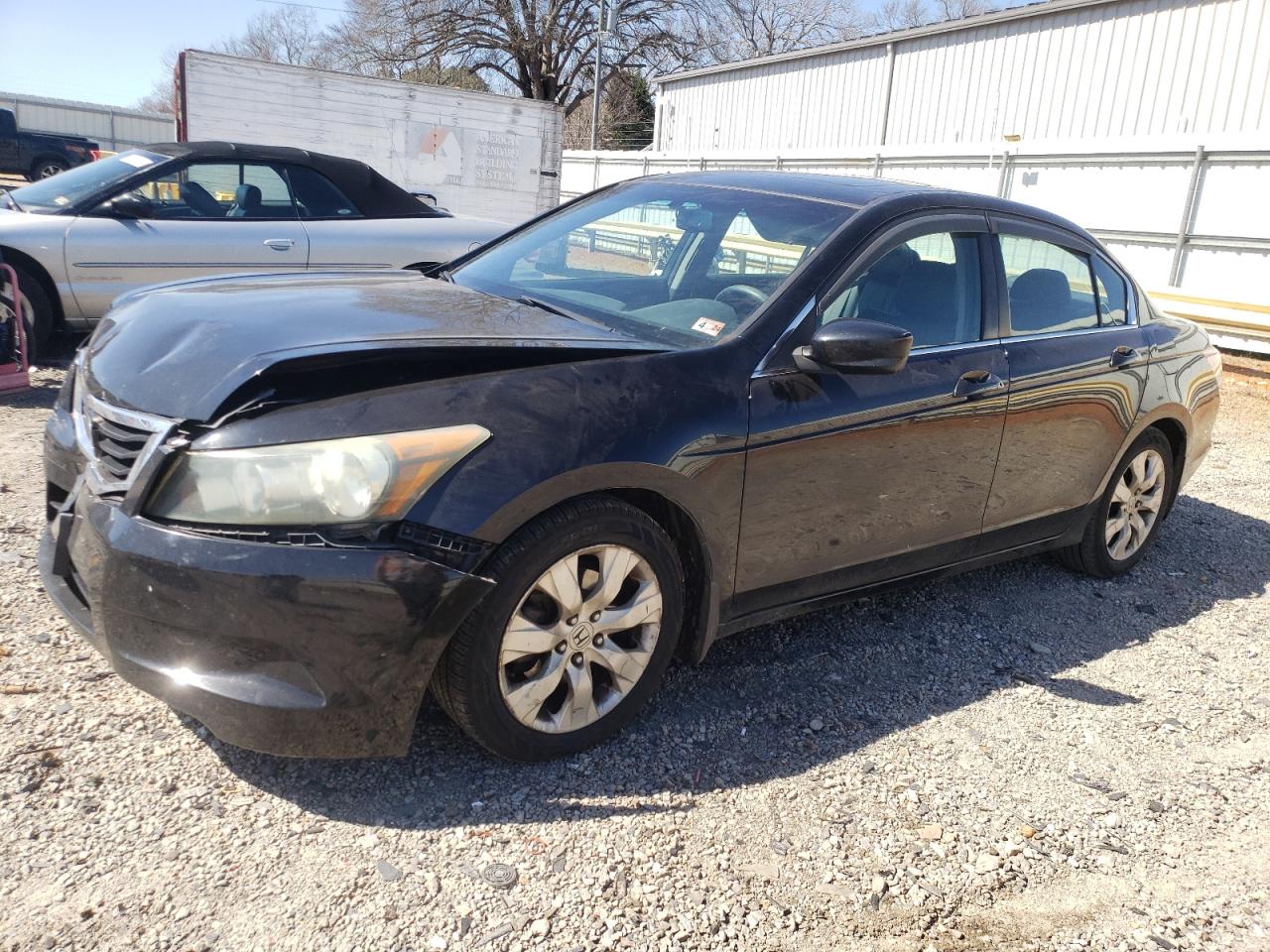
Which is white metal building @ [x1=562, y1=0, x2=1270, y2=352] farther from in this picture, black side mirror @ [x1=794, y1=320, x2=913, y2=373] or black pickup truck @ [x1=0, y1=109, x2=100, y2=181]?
black pickup truck @ [x1=0, y1=109, x2=100, y2=181]

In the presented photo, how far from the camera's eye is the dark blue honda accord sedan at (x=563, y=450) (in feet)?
7.65

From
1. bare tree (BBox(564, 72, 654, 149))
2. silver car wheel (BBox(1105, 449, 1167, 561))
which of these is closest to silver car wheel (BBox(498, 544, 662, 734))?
silver car wheel (BBox(1105, 449, 1167, 561))

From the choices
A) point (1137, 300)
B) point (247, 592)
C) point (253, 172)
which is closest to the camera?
point (247, 592)

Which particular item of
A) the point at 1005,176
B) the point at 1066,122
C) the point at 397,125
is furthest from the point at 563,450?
the point at 1066,122

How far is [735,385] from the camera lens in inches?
Answer: 117

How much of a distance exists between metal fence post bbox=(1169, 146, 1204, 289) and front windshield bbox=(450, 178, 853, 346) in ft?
30.5

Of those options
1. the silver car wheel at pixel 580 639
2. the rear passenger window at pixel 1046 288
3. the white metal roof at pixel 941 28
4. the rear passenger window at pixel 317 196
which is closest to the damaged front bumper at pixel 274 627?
the silver car wheel at pixel 580 639

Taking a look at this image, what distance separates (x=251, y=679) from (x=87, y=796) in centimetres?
62

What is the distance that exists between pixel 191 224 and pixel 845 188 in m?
5.47

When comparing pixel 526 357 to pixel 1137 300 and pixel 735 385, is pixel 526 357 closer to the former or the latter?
pixel 735 385

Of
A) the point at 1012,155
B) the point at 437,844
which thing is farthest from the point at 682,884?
the point at 1012,155

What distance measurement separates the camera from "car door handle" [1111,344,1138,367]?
433cm

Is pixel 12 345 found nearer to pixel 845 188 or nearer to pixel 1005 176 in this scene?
pixel 845 188

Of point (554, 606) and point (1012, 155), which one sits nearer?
point (554, 606)
